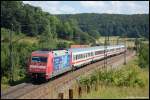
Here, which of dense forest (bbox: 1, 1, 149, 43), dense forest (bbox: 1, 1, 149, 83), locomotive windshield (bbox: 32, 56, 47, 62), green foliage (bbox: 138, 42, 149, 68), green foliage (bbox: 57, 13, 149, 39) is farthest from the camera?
green foliage (bbox: 57, 13, 149, 39)

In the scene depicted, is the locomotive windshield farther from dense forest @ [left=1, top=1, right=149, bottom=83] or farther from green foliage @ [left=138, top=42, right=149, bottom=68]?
green foliage @ [left=138, top=42, right=149, bottom=68]

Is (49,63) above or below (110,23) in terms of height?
below

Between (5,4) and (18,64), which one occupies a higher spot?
(5,4)

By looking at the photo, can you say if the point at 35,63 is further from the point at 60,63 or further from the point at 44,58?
the point at 60,63

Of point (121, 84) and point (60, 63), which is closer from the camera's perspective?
point (121, 84)

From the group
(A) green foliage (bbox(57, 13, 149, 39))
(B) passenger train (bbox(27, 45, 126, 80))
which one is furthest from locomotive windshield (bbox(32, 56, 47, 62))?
(A) green foliage (bbox(57, 13, 149, 39))

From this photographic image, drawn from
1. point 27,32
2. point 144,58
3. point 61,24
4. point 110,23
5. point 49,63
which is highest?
point 110,23

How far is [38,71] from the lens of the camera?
107 feet

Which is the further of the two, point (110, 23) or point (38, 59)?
point (110, 23)

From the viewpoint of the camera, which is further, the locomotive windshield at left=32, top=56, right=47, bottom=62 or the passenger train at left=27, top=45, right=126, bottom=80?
the locomotive windshield at left=32, top=56, right=47, bottom=62

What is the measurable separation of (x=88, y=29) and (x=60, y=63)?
117357mm

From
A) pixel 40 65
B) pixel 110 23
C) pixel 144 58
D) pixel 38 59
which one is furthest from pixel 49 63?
pixel 110 23

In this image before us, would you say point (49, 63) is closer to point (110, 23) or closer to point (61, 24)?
point (61, 24)

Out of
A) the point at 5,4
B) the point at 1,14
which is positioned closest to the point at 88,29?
the point at 5,4
